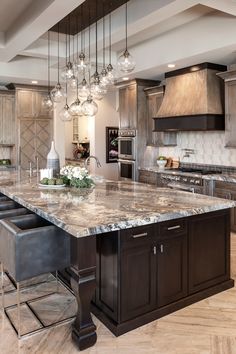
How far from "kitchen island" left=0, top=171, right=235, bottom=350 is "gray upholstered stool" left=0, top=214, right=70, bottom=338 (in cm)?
18

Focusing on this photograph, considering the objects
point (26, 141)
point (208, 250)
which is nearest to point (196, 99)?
point (208, 250)

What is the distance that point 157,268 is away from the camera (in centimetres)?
279

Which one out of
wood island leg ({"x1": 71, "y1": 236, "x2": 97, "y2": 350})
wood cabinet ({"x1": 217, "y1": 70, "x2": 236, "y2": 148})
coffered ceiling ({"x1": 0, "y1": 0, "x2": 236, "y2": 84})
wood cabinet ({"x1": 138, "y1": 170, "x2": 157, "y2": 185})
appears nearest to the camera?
wood island leg ({"x1": 71, "y1": 236, "x2": 97, "y2": 350})

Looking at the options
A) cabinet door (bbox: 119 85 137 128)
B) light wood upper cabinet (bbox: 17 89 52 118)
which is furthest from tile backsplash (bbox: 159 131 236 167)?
light wood upper cabinet (bbox: 17 89 52 118)

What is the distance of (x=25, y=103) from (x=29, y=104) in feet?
0.31

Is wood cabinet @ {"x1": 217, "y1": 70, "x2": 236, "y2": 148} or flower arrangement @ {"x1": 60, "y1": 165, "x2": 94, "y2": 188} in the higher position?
wood cabinet @ {"x1": 217, "y1": 70, "x2": 236, "y2": 148}

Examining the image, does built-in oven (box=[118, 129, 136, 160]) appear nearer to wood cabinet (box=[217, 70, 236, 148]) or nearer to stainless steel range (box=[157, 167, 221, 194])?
stainless steel range (box=[157, 167, 221, 194])

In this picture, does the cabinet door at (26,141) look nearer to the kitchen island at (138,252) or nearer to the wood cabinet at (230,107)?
the wood cabinet at (230,107)

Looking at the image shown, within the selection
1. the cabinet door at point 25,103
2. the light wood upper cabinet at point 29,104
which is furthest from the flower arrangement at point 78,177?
the cabinet door at point 25,103

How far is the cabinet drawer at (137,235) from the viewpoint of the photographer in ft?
8.47

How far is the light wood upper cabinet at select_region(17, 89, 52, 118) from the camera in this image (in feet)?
26.1

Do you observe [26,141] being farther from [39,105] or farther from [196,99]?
[196,99]

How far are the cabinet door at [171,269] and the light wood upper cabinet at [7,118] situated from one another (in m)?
6.19

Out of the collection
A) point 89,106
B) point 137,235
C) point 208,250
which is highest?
point 89,106
